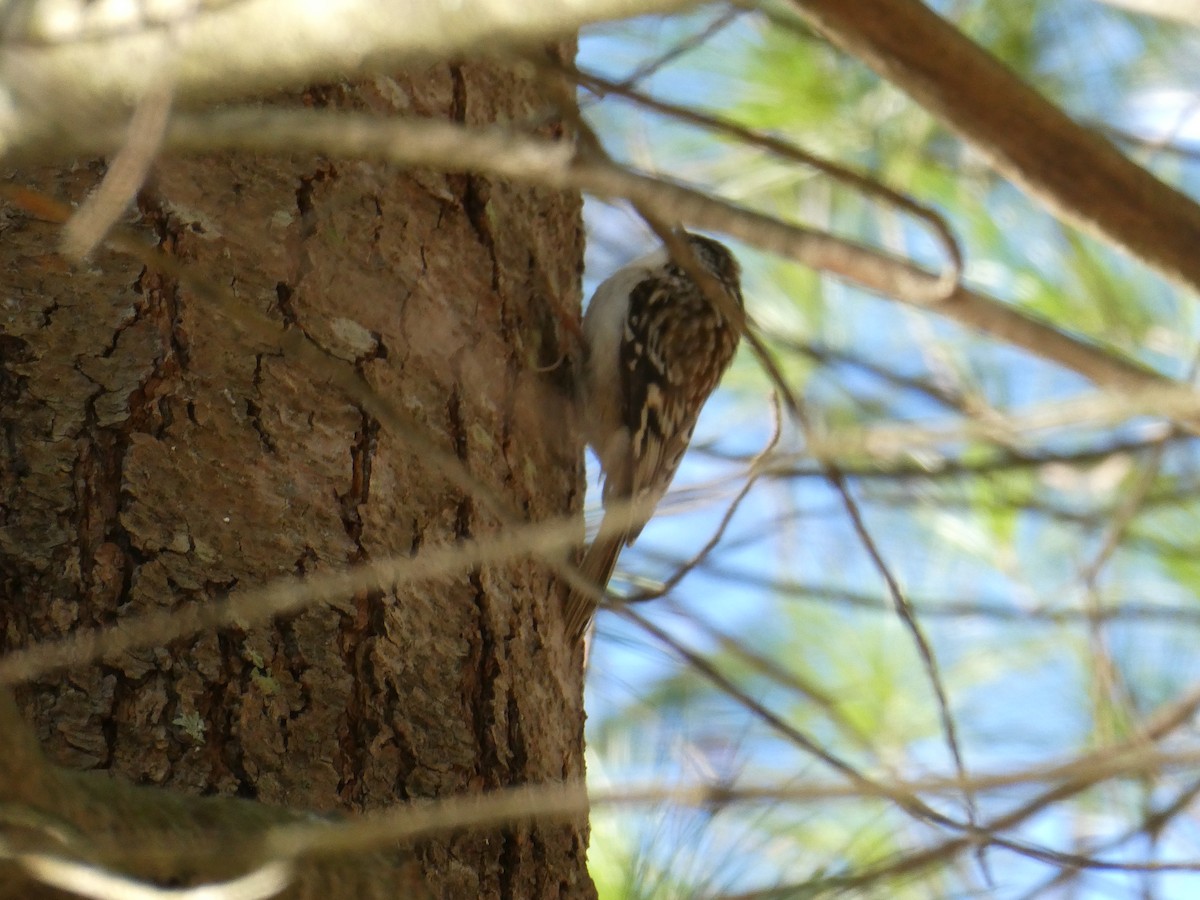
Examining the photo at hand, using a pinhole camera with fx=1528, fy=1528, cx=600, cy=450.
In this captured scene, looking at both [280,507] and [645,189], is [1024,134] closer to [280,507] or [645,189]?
[645,189]

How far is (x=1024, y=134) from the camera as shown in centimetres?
119

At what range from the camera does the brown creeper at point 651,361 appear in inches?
123

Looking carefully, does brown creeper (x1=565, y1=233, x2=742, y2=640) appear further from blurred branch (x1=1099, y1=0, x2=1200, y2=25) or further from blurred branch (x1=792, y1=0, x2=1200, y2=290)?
blurred branch (x1=1099, y1=0, x2=1200, y2=25)

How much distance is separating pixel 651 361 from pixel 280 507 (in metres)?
1.64

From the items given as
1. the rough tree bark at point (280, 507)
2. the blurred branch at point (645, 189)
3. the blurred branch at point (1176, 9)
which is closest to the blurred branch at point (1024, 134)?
the blurred branch at point (645, 189)

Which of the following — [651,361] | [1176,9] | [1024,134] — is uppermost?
[651,361]

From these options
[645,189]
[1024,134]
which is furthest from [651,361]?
[645,189]

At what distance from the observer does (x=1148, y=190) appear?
1.21m

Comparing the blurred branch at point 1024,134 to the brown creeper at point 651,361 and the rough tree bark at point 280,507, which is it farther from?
the brown creeper at point 651,361

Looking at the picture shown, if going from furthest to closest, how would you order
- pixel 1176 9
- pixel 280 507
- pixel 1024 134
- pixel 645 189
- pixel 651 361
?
1. pixel 651 361
2. pixel 280 507
3. pixel 1024 134
4. pixel 645 189
5. pixel 1176 9

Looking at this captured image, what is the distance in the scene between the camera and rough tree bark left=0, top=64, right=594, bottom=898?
159 cm

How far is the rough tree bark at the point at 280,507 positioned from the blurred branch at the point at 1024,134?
0.87 meters

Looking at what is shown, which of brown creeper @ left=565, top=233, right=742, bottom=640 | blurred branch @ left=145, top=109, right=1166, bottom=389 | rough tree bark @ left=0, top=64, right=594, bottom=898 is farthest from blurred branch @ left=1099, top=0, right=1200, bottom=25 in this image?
brown creeper @ left=565, top=233, right=742, bottom=640

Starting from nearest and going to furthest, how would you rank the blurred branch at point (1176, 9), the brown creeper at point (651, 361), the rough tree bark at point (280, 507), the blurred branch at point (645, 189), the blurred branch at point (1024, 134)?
the blurred branch at point (1176, 9) < the blurred branch at point (645, 189) < the blurred branch at point (1024, 134) < the rough tree bark at point (280, 507) < the brown creeper at point (651, 361)
